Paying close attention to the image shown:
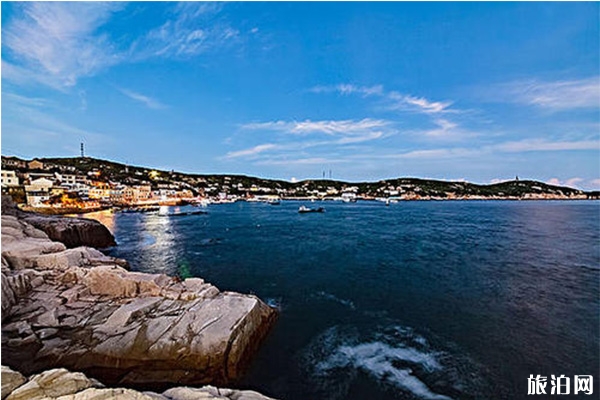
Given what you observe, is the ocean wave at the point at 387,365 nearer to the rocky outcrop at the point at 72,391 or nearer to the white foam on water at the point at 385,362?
the white foam on water at the point at 385,362

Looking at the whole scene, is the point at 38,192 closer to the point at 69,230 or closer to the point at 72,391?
the point at 69,230

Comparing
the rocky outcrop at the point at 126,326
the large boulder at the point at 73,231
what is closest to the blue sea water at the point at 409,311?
the rocky outcrop at the point at 126,326

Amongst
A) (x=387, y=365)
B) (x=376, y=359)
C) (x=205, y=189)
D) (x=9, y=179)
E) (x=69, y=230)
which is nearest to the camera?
(x=387, y=365)

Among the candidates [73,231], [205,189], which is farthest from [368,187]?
[73,231]

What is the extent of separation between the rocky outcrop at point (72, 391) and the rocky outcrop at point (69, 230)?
23124mm

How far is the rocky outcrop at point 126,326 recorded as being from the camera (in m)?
8.21

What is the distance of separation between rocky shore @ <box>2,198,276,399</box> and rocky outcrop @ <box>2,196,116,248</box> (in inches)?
534

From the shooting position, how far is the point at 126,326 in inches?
363

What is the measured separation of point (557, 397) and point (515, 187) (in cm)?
Answer: 21572

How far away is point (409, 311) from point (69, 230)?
27.0 metres

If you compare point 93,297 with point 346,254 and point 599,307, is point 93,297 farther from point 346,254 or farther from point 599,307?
point 599,307

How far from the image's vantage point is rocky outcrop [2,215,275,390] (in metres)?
8.21

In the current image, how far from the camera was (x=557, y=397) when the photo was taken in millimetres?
8336

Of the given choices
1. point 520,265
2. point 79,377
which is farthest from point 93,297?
point 520,265
